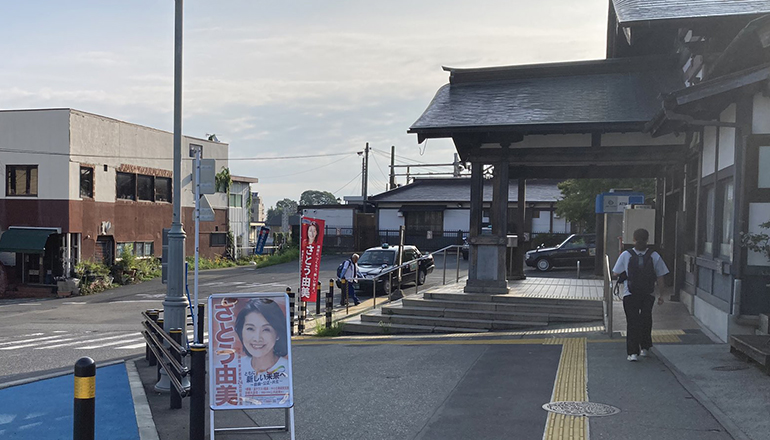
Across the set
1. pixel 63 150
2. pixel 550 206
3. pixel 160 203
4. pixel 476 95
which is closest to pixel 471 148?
pixel 476 95

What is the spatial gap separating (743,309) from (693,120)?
8.73 feet

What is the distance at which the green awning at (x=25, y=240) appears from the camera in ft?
86.7

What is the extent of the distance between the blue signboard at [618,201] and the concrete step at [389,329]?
6127 millimetres

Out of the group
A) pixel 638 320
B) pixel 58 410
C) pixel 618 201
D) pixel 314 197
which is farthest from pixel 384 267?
pixel 314 197

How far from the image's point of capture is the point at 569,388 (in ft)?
23.6

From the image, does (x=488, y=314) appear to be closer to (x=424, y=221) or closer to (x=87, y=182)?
(x=87, y=182)

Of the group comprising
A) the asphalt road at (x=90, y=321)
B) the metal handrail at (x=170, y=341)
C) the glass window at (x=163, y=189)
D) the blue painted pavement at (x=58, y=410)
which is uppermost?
the glass window at (x=163, y=189)

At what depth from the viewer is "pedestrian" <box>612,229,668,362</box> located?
8172 millimetres

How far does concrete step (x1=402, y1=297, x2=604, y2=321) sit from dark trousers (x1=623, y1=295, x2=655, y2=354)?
382 cm

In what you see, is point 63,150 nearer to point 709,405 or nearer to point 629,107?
point 629,107

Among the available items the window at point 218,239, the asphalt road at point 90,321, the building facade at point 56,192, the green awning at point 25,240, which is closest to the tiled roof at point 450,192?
the asphalt road at point 90,321

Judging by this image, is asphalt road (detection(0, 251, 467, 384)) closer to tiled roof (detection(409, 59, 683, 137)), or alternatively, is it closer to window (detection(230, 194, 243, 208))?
window (detection(230, 194, 243, 208))

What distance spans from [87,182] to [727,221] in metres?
26.7

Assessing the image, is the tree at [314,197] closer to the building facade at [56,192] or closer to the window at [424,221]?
the window at [424,221]
